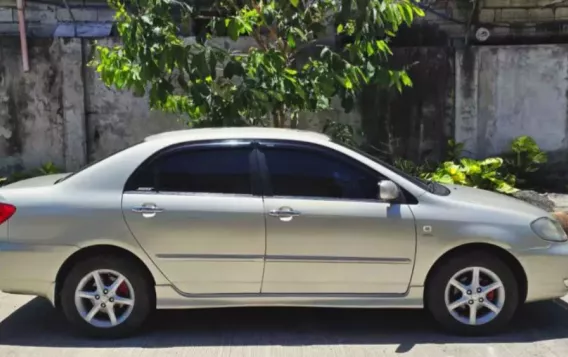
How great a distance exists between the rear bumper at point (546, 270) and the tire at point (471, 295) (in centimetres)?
12

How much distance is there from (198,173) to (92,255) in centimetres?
94

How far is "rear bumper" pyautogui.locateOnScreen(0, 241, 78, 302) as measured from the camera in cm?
500

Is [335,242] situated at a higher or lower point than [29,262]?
higher

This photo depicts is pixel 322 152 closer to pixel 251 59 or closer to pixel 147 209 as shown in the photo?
pixel 147 209

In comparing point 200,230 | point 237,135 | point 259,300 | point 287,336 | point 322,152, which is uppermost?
point 237,135

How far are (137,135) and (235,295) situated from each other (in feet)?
18.4

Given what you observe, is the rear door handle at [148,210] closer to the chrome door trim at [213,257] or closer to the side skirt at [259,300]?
the chrome door trim at [213,257]

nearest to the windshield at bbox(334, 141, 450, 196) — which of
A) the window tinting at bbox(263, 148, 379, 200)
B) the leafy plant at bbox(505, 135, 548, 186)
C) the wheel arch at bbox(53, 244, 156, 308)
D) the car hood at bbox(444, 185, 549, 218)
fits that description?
the car hood at bbox(444, 185, 549, 218)

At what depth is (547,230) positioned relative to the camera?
520 cm

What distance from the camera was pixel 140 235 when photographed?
16.4 feet

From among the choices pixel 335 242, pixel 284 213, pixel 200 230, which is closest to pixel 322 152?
pixel 284 213

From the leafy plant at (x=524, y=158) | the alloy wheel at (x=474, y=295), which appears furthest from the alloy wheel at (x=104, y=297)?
the leafy plant at (x=524, y=158)

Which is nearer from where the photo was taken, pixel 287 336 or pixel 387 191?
pixel 387 191

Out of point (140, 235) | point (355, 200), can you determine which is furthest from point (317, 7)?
point (140, 235)
